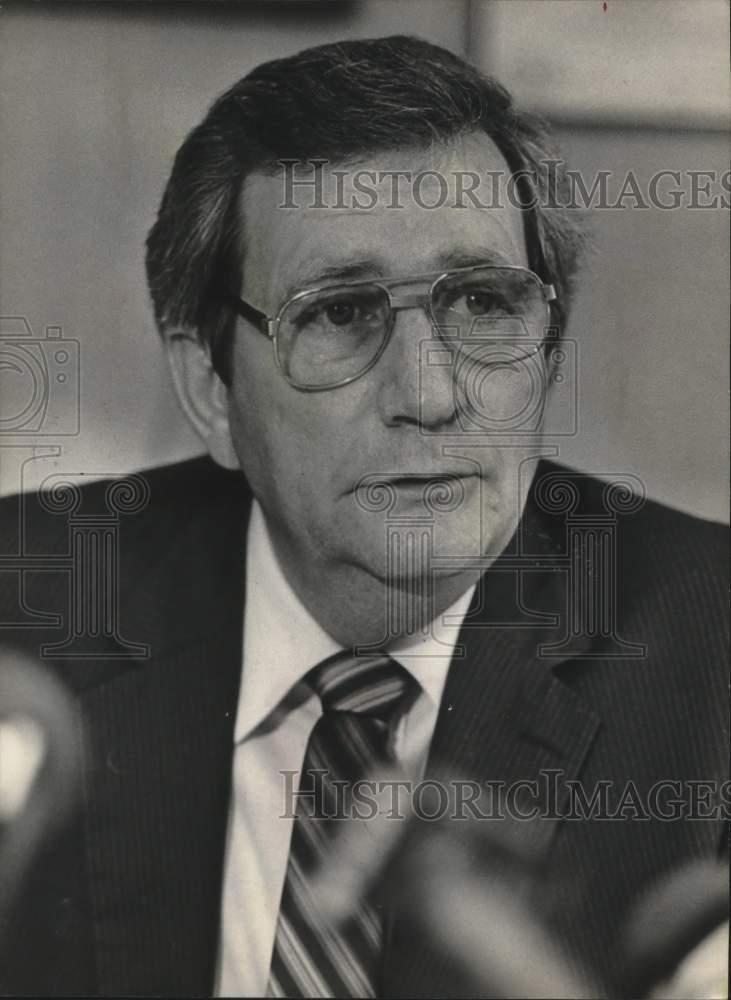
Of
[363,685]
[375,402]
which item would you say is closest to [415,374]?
[375,402]

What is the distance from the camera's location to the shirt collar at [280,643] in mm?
1893

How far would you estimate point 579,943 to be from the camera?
1.92 m

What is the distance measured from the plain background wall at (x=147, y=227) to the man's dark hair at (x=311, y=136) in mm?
32

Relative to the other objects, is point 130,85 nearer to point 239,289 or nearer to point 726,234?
point 239,289

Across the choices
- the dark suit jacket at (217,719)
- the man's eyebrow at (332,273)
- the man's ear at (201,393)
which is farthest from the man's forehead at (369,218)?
the dark suit jacket at (217,719)

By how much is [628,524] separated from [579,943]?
73 cm

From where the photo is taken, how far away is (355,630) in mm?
1885

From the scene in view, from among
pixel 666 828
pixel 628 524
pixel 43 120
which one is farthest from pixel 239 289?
pixel 666 828

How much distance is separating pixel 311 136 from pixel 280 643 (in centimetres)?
Answer: 84

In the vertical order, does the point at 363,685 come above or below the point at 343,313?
below

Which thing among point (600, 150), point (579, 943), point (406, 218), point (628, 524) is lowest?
point (579, 943)

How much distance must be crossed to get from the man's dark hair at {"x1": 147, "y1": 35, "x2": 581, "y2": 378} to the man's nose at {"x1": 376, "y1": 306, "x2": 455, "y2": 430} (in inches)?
9.0

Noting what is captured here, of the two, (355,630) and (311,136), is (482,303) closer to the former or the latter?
(311,136)

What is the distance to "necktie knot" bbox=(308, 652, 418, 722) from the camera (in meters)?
1.90
